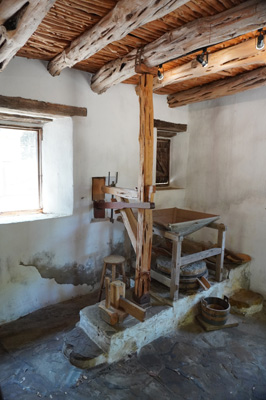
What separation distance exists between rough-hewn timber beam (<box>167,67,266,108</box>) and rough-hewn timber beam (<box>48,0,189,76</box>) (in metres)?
2.50

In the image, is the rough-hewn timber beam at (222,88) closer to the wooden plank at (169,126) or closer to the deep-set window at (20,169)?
the wooden plank at (169,126)

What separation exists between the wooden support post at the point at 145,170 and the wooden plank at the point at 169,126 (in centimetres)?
194

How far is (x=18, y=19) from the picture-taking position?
1.99 metres

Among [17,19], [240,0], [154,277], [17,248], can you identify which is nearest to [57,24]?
[17,19]

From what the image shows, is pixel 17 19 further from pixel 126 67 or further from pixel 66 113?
pixel 66 113

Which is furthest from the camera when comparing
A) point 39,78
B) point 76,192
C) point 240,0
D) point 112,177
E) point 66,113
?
point 112,177

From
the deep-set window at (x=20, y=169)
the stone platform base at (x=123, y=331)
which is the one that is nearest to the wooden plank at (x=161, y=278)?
the stone platform base at (x=123, y=331)

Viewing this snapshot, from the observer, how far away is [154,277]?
13.1 feet

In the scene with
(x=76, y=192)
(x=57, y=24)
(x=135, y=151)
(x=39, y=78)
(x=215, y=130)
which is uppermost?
(x=57, y=24)

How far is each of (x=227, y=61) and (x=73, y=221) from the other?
3175 mm

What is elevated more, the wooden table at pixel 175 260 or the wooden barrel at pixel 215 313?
the wooden table at pixel 175 260

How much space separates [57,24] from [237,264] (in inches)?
175

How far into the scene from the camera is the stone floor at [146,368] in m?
2.72

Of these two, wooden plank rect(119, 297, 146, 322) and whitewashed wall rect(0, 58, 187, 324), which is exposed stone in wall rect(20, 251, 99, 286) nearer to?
whitewashed wall rect(0, 58, 187, 324)
